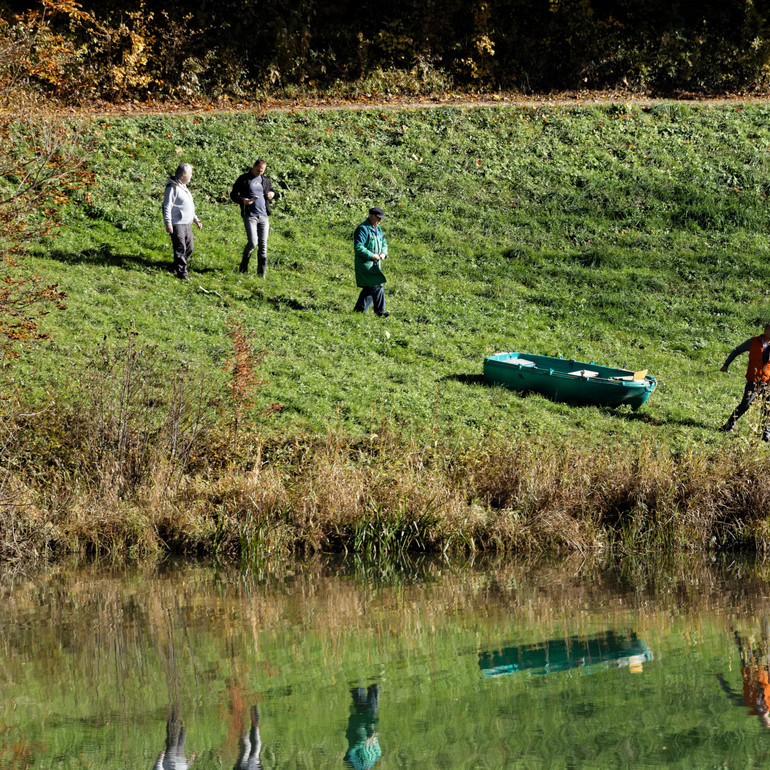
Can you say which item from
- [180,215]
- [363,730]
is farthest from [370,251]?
[363,730]

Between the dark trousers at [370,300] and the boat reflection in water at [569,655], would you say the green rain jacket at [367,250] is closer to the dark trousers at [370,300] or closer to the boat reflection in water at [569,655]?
the dark trousers at [370,300]

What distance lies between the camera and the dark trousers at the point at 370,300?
1839 centimetres

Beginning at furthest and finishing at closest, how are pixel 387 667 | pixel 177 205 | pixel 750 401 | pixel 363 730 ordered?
1. pixel 177 205
2. pixel 750 401
3. pixel 387 667
4. pixel 363 730

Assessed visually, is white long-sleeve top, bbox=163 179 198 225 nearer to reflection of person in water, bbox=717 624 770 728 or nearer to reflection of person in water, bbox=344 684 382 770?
reflection of person in water, bbox=344 684 382 770

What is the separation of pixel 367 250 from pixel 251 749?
11.6m

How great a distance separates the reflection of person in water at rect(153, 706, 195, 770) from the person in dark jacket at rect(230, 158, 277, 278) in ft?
39.7

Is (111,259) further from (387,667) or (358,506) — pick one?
(387,667)

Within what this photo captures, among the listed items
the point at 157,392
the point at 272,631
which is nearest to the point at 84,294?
the point at 157,392

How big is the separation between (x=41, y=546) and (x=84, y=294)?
675cm

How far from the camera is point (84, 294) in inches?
683

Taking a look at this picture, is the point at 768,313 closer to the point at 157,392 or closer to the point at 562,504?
the point at 562,504

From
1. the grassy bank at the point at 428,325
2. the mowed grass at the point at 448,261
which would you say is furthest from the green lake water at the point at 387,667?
the mowed grass at the point at 448,261

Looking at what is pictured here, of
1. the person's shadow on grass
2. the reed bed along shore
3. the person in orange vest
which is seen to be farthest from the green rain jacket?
the person in orange vest

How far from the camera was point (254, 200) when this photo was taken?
18.3 m
